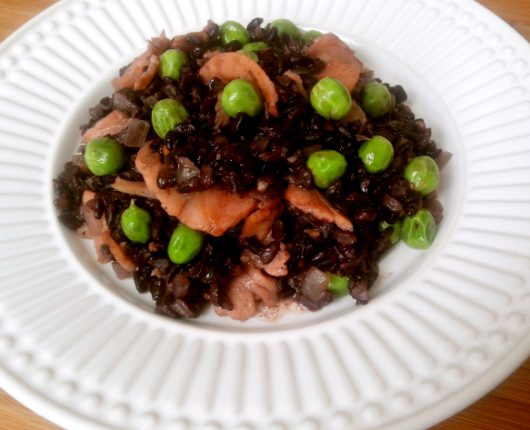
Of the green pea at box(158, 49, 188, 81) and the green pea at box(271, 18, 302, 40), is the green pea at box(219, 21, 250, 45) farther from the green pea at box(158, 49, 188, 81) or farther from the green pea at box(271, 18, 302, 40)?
the green pea at box(158, 49, 188, 81)

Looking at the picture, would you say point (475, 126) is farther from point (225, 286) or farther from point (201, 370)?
point (201, 370)

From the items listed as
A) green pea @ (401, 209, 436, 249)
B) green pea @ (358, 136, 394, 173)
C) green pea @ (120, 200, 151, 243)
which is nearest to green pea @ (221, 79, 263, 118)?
green pea @ (358, 136, 394, 173)

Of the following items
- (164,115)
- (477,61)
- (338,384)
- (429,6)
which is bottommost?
(338,384)

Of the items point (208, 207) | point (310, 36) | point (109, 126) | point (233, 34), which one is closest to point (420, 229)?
point (208, 207)

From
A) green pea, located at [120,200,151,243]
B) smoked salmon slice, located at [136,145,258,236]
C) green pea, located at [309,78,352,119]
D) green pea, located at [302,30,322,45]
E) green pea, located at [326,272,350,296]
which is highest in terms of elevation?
green pea, located at [302,30,322,45]

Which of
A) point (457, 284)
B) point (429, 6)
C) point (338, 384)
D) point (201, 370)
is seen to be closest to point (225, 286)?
point (201, 370)

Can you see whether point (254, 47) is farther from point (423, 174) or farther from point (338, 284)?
point (338, 284)
